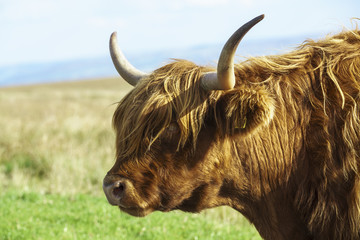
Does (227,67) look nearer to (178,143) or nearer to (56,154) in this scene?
(178,143)

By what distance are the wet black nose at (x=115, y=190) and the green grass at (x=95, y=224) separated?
88.8 inches

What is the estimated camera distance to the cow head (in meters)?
3.30

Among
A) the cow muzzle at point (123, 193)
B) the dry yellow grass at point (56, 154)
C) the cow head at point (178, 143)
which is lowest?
the dry yellow grass at point (56, 154)

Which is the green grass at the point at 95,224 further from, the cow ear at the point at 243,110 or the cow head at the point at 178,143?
the cow ear at the point at 243,110

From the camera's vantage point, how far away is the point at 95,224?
5910 millimetres

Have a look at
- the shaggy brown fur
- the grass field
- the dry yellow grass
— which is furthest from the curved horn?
the dry yellow grass

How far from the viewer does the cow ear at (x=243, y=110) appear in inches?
126

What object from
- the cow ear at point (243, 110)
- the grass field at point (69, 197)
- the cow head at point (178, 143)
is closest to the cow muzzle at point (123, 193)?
the cow head at point (178, 143)

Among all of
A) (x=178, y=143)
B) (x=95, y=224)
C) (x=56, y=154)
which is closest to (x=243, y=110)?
(x=178, y=143)

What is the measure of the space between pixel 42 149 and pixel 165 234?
6.15 m

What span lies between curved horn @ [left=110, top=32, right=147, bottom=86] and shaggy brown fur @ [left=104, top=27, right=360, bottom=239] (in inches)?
15.5

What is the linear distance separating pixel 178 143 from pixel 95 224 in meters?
3.02

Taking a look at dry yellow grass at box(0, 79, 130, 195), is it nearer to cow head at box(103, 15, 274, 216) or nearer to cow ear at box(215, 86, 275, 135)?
cow head at box(103, 15, 274, 216)

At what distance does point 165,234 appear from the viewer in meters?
5.58
